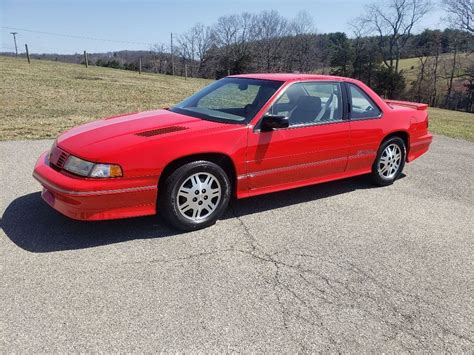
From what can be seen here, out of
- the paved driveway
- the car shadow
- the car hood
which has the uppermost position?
the car hood

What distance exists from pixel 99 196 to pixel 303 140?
222 cm

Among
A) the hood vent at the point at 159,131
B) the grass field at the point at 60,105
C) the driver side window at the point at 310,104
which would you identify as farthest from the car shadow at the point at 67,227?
the grass field at the point at 60,105

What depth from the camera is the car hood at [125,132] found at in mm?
3502

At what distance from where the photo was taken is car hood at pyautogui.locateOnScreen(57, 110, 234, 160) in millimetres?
3502

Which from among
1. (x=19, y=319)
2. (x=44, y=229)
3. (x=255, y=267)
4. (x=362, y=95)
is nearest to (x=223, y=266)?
(x=255, y=267)

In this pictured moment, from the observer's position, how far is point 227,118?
416 centimetres

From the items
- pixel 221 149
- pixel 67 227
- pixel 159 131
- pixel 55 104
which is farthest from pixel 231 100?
pixel 55 104

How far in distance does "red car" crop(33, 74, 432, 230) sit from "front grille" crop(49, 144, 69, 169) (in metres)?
0.01

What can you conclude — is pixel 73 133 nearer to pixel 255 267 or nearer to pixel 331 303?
pixel 255 267

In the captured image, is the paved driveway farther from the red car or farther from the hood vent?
the hood vent

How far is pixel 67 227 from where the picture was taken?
12.4 ft

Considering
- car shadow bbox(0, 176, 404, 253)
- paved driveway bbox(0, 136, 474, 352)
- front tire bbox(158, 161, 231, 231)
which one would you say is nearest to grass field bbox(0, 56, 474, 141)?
car shadow bbox(0, 176, 404, 253)

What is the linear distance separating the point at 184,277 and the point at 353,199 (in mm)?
2672

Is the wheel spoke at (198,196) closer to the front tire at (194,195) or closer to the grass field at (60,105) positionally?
the front tire at (194,195)
